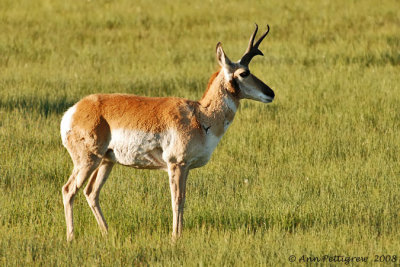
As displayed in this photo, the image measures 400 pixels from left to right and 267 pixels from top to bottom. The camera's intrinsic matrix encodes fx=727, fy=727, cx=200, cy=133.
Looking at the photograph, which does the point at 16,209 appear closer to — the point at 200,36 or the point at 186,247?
the point at 186,247

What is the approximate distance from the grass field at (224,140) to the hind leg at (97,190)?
15cm

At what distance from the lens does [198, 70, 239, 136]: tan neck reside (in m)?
6.46

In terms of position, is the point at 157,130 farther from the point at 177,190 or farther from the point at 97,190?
the point at 97,190

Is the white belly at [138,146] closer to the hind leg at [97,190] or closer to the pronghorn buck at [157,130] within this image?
the pronghorn buck at [157,130]

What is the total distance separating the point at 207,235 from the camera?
606cm

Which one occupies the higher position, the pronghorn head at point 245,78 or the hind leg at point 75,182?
the pronghorn head at point 245,78

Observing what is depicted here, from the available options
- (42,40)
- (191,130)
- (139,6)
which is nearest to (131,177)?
(191,130)

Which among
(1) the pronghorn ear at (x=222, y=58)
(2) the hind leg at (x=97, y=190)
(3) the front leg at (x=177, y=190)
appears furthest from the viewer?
(2) the hind leg at (x=97, y=190)

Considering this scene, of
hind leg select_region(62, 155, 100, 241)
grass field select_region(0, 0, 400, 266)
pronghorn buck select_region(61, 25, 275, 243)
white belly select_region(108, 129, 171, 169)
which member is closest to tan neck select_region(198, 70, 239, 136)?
pronghorn buck select_region(61, 25, 275, 243)

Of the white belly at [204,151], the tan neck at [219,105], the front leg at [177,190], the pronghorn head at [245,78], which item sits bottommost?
the front leg at [177,190]

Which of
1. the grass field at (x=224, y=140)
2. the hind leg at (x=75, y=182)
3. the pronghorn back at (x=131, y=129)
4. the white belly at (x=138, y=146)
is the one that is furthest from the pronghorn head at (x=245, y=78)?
the hind leg at (x=75, y=182)

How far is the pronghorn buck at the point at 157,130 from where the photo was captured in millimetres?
6250

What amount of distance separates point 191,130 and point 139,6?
15.2 meters

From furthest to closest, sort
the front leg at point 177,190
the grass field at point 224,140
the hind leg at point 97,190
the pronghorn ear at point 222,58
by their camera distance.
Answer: the hind leg at point 97,190 < the pronghorn ear at point 222,58 < the front leg at point 177,190 < the grass field at point 224,140
